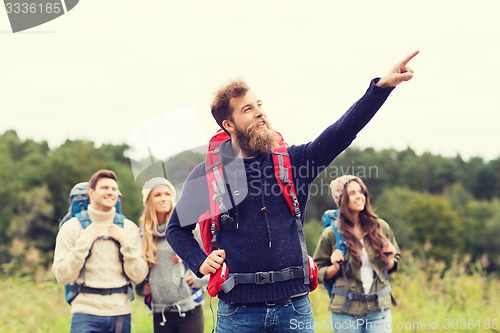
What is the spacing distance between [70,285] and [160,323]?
0.90 m

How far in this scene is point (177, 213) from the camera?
4094mm

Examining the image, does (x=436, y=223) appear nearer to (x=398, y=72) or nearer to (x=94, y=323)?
(x=94, y=323)

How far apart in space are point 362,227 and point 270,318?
2762 mm

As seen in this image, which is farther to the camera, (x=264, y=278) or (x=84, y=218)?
(x=84, y=218)

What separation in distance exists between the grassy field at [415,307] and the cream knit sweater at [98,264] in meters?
2.91

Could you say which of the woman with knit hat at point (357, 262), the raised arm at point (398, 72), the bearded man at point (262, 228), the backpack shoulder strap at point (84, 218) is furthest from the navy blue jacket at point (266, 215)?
the backpack shoulder strap at point (84, 218)

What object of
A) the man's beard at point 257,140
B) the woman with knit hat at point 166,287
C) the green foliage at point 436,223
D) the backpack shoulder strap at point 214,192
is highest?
the green foliage at point 436,223

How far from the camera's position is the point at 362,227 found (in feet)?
20.7

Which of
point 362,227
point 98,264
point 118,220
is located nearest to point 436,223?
point 362,227

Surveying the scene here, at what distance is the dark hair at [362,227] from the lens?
6164mm

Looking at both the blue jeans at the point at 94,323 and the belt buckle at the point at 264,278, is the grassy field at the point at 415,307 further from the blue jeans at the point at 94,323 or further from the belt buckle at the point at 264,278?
the belt buckle at the point at 264,278

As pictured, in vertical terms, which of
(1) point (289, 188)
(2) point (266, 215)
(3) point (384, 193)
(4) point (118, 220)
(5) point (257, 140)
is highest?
(3) point (384, 193)

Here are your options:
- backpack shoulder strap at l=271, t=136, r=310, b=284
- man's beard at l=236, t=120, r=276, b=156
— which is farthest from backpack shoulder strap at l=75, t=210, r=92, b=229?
backpack shoulder strap at l=271, t=136, r=310, b=284

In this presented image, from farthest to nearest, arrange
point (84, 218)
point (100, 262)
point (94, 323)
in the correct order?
point (84, 218), point (100, 262), point (94, 323)
